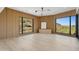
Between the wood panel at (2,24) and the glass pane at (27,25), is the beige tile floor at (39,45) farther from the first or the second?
the glass pane at (27,25)

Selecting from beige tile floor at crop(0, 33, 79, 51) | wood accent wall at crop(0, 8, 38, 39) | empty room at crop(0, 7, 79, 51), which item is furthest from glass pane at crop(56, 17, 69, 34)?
wood accent wall at crop(0, 8, 38, 39)

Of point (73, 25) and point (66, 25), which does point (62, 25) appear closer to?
point (66, 25)

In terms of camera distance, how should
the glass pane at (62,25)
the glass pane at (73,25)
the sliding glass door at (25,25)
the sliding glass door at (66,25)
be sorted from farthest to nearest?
the sliding glass door at (25,25) < the glass pane at (62,25) < the sliding glass door at (66,25) < the glass pane at (73,25)

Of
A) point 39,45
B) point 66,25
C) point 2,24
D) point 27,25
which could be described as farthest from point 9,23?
point 66,25

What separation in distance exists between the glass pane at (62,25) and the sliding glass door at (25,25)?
3406 mm

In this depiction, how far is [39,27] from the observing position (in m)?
14.9

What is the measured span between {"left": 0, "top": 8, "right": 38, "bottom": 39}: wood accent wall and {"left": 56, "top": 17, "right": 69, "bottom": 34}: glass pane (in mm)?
4660

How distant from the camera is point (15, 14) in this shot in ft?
31.5

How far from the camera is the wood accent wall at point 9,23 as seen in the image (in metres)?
8.08

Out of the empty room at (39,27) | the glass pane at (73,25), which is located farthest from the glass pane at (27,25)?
the glass pane at (73,25)

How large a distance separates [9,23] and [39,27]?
6.57 metres

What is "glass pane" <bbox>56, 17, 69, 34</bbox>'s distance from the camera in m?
10.9
